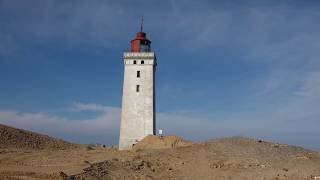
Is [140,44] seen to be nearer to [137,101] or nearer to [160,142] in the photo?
[137,101]

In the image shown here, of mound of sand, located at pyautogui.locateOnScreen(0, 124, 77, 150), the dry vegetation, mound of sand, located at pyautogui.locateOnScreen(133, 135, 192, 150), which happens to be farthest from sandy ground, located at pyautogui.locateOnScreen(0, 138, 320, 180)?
mound of sand, located at pyautogui.locateOnScreen(0, 124, 77, 150)

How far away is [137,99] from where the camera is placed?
1545 inches

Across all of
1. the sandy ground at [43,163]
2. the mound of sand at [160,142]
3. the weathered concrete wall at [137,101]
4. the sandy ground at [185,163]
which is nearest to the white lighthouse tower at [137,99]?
the weathered concrete wall at [137,101]

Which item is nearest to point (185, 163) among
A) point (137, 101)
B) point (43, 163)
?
point (43, 163)

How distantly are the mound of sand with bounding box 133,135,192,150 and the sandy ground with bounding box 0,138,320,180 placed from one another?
4.42 metres

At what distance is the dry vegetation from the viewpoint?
68.5 ft

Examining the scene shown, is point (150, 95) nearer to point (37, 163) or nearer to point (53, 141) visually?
point (53, 141)

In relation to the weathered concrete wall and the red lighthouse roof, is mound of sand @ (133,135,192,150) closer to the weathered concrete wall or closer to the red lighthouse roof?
the weathered concrete wall

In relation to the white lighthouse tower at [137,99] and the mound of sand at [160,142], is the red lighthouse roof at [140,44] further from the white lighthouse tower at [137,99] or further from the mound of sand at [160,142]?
the mound of sand at [160,142]

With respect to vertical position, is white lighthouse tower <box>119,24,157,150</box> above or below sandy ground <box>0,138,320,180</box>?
above

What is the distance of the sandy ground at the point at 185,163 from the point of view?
21.2 metres

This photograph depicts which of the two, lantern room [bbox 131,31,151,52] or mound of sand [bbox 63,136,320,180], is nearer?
mound of sand [bbox 63,136,320,180]

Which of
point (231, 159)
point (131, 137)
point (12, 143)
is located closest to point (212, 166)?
point (231, 159)

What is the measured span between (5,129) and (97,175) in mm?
19938
